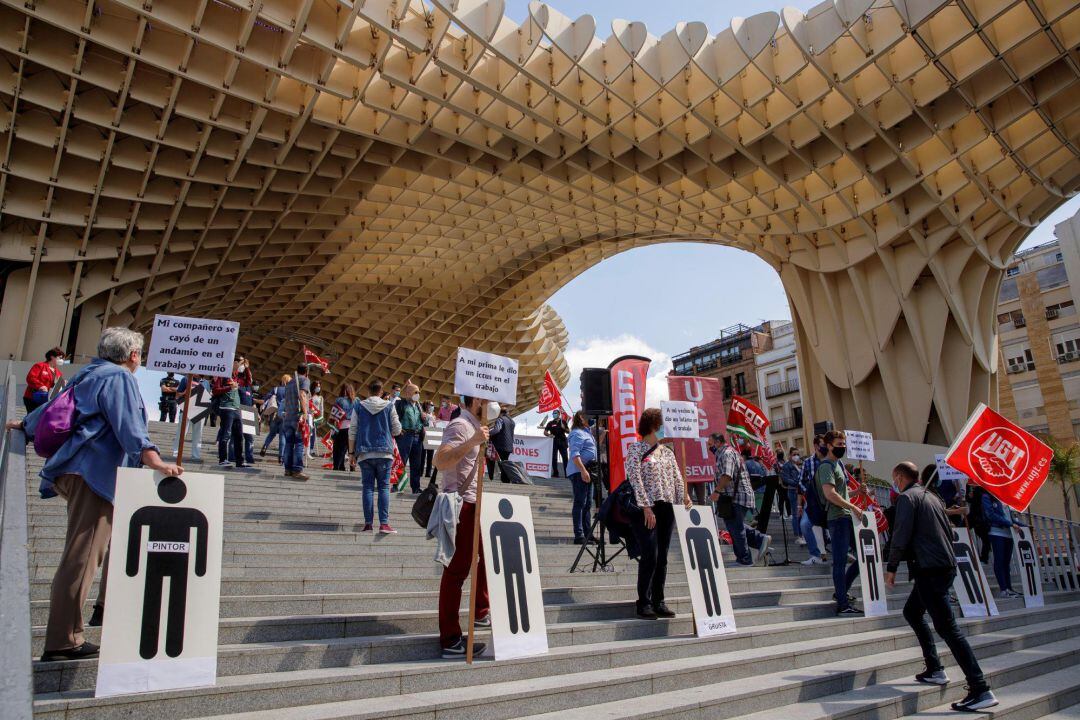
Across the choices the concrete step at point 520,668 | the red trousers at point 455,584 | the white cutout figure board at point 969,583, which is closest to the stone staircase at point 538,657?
the concrete step at point 520,668

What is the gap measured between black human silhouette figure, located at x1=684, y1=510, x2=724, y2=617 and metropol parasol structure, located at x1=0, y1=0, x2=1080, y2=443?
14.0 metres

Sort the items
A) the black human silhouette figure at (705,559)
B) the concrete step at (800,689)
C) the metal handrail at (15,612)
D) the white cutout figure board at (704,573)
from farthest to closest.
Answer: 1. the black human silhouette figure at (705,559)
2. the white cutout figure board at (704,573)
3. the concrete step at (800,689)
4. the metal handrail at (15,612)

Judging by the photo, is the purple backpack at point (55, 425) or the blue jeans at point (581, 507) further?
the blue jeans at point (581, 507)

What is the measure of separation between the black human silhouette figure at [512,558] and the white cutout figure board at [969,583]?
229 inches

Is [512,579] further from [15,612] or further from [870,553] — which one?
[870,553]

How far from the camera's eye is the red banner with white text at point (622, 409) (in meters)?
10.6

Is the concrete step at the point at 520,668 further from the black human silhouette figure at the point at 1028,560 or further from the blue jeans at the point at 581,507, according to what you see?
the black human silhouette figure at the point at 1028,560

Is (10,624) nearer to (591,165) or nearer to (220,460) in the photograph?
(220,460)

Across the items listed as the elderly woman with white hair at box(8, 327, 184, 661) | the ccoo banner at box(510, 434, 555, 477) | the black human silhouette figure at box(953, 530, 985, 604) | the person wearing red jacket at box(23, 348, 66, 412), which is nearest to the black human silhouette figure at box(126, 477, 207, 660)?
the elderly woman with white hair at box(8, 327, 184, 661)

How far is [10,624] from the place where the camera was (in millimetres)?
1994

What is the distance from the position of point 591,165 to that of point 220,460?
1647cm

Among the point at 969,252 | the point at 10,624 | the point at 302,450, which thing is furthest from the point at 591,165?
the point at 10,624

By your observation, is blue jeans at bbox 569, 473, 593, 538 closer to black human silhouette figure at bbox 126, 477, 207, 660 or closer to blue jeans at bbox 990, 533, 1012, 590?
black human silhouette figure at bbox 126, 477, 207, 660

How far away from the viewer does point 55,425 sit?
3.80 m
